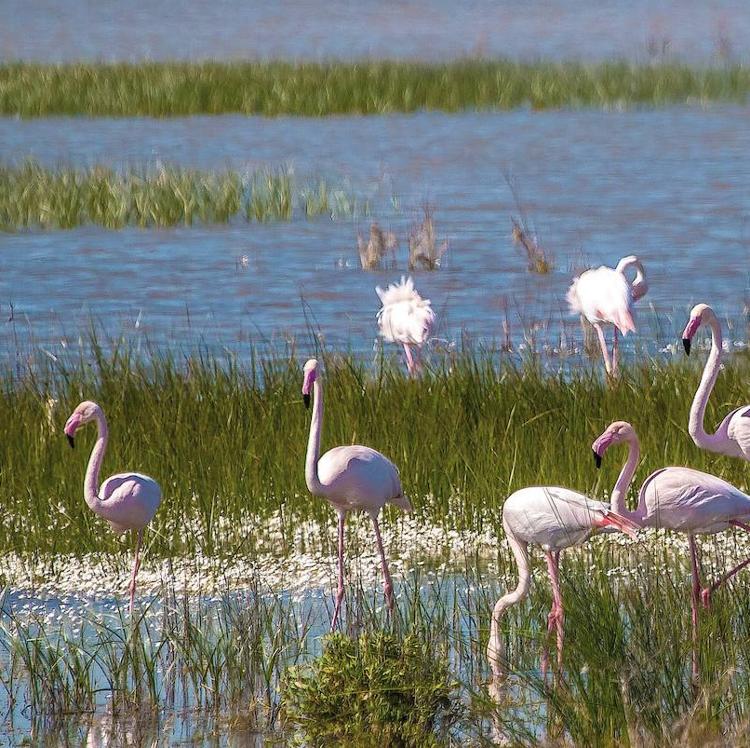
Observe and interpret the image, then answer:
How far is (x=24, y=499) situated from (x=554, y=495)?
3306mm

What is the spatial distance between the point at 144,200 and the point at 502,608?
56.7 feet

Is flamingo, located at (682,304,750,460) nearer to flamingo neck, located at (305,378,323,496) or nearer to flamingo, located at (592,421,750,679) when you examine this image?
flamingo, located at (592,421,750,679)

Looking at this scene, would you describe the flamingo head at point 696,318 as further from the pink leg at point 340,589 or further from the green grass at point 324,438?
the pink leg at point 340,589

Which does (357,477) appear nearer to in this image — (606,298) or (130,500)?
(130,500)

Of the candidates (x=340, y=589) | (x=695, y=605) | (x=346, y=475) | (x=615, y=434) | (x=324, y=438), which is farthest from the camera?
(x=324, y=438)

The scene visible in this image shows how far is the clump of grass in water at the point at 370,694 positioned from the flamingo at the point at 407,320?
18.3 feet

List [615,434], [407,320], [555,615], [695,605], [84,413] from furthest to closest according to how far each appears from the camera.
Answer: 1. [407,320]
2. [84,413]
3. [615,434]
4. [555,615]
5. [695,605]

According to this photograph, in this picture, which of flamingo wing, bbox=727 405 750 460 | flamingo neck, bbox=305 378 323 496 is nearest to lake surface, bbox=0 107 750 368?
flamingo neck, bbox=305 378 323 496

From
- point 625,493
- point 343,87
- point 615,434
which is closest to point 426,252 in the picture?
point 615,434

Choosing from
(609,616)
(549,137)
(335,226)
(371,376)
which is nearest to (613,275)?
(371,376)

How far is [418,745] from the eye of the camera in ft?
18.2

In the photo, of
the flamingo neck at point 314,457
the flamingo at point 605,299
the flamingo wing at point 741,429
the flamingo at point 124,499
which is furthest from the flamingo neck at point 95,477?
the flamingo at point 605,299

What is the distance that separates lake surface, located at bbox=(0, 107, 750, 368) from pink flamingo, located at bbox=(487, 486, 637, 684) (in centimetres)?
356

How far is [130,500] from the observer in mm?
7293
